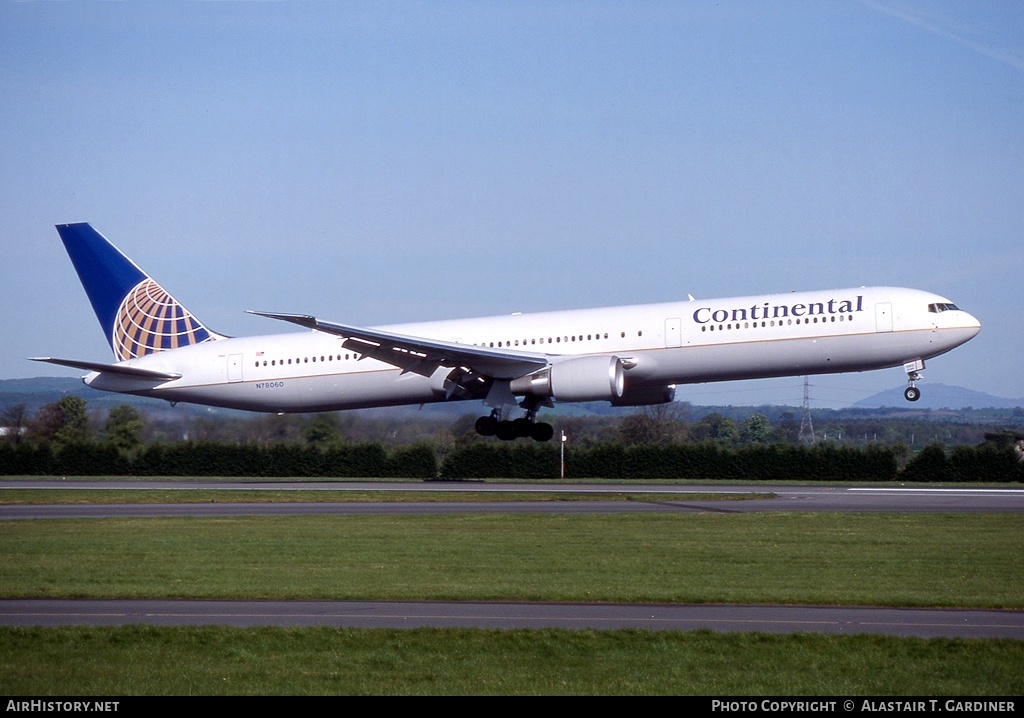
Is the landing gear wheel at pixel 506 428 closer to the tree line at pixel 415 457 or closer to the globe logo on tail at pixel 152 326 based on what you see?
the tree line at pixel 415 457

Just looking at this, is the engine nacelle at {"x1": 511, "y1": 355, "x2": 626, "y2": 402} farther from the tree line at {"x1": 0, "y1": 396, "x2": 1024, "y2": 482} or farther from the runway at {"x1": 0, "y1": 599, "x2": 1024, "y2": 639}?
the runway at {"x1": 0, "y1": 599, "x2": 1024, "y2": 639}

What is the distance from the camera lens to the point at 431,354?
130 feet

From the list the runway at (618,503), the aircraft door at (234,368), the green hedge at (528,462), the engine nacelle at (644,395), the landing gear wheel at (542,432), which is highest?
the aircraft door at (234,368)

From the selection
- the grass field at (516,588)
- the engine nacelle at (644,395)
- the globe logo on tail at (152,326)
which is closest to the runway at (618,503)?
the grass field at (516,588)

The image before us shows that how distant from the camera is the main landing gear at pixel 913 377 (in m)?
37.0

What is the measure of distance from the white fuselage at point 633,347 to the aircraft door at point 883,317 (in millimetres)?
31

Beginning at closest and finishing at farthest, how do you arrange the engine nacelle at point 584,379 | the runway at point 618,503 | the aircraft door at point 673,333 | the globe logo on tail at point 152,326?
the runway at point 618,503, the engine nacelle at point 584,379, the aircraft door at point 673,333, the globe logo on tail at point 152,326

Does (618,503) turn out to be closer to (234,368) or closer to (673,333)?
(673,333)

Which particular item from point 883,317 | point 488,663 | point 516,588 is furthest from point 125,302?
point 488,663

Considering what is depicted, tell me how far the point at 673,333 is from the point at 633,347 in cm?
146

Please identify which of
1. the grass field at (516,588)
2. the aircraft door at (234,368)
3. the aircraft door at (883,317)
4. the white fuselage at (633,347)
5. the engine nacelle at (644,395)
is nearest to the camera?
the grass field at (516,588)

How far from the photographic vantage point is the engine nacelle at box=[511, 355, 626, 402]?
37.4 metres
